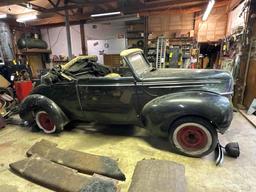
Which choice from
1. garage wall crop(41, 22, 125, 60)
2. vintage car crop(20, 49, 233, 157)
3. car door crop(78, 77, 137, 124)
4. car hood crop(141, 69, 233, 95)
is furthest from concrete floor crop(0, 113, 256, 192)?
garage wall crop(41, 22, 125, 60)

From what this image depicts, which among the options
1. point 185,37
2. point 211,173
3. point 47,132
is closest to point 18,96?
point 47,132

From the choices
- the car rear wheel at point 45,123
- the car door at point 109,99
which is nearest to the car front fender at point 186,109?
the car door at point 109,99

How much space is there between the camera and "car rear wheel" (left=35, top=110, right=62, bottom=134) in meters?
3.31

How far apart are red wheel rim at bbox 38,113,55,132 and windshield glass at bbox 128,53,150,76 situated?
6.23 feet

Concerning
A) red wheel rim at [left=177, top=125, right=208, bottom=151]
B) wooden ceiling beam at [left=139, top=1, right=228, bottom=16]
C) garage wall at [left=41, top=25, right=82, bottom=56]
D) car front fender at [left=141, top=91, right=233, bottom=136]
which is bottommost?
red wheel rim at [left=177, top=125, right=208, bottom=151]

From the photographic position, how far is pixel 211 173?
2127 millimetres

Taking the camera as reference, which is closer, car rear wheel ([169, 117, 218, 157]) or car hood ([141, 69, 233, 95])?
car rear wheel ([169, 117, 218, 157])

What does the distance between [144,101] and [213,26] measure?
761 centimetres

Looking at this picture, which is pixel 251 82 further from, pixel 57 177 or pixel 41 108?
pixel 41 108

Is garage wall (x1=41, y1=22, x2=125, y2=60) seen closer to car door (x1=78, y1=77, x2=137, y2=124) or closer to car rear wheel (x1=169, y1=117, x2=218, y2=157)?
car door (x1=78, y1=77, x2=137, y2=124)

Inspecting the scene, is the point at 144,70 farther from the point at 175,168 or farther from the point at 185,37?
the point at 185,37

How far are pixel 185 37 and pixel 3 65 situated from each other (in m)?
7.47

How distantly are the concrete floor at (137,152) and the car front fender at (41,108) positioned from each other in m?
0.32

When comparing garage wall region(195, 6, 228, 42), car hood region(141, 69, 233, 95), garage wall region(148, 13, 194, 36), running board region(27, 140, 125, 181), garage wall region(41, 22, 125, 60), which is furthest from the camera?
garage wall region(41, 22, 125, 60)
